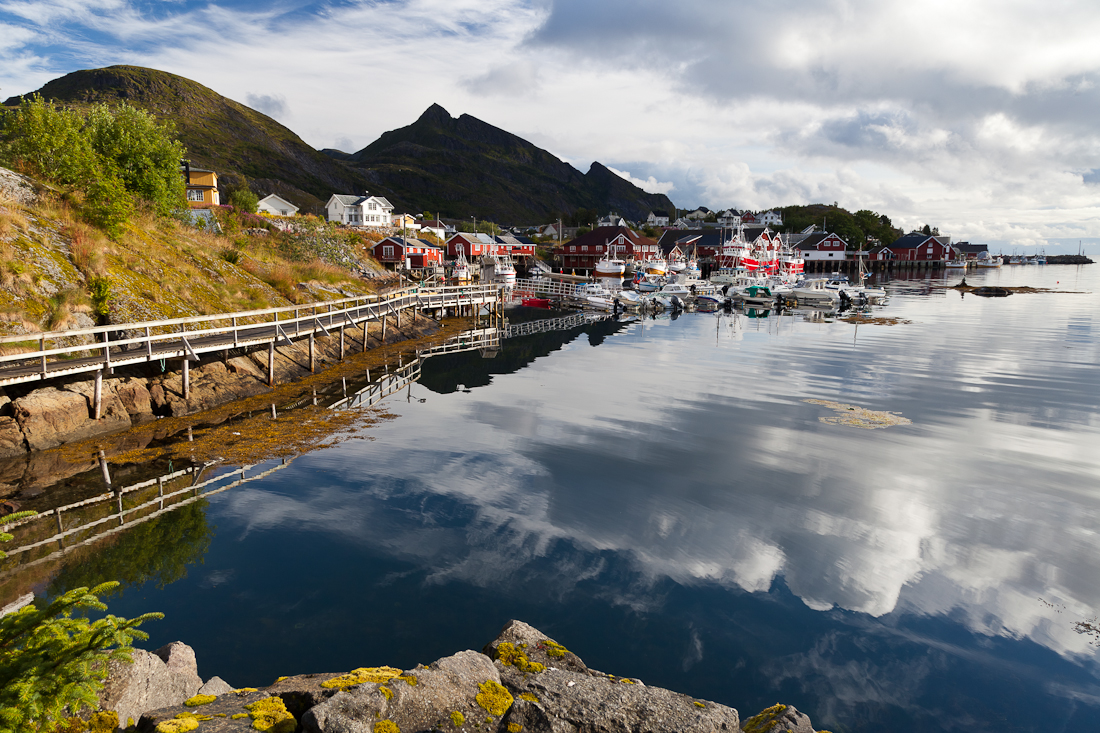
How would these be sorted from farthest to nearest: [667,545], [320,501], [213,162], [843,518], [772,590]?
[213,162] < [320,501] < [843,518] < [667,545] < [772,590]

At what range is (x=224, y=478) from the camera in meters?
17.2

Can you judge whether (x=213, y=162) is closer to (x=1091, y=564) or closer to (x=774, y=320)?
(x=774, y=320)

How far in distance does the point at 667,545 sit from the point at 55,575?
12.7 meters

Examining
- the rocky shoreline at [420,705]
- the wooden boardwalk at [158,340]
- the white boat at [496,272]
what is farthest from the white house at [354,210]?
the rocky shoreline at [420,705]

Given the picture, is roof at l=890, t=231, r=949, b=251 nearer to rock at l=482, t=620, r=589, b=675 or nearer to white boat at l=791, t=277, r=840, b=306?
white boat at l=791, t=277, r=840, b=306

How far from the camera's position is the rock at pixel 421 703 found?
5738 mm

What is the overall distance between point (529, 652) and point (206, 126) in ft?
704

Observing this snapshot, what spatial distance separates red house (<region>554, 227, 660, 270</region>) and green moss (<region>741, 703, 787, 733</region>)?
3701 inches

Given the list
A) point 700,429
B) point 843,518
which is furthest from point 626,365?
point 843,518

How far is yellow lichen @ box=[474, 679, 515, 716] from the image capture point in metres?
6.56

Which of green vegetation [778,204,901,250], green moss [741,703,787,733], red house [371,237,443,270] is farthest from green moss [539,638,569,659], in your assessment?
green vegetation [778,204,901,250]

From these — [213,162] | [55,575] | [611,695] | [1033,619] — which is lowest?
[1033,619]

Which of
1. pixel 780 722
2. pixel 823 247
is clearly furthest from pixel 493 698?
pixel 823 247

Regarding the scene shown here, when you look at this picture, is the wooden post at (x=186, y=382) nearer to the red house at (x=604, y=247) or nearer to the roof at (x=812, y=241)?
the red house at (x=604, y=247)
